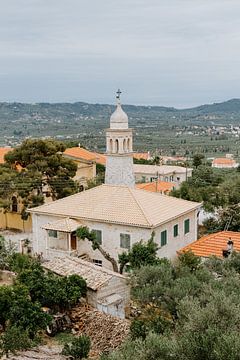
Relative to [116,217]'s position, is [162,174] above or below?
below

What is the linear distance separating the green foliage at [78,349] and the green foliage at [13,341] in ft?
3.79

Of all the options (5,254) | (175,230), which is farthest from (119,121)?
(5,254)

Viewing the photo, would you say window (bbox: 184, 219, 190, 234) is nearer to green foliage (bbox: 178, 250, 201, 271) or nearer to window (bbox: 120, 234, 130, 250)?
window (bbox: 120, 234, 130, 250)

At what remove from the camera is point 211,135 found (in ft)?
547

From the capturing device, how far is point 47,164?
117 ft

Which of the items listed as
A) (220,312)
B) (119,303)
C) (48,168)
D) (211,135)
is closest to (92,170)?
(48,168)

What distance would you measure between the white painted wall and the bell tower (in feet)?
13.6

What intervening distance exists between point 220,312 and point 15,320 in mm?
7362

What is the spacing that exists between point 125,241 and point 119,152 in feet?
19.8

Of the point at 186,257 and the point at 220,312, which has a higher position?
the point at 220,312

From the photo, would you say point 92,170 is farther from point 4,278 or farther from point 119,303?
point 119,303

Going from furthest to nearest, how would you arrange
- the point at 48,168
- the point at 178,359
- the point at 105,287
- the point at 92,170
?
the point at 92,170 → the point at 48,168 → the point at 105,287 → the point at 178,359

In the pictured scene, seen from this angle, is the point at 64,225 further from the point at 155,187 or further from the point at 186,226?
the point at 155,187

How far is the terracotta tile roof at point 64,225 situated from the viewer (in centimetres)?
2534
